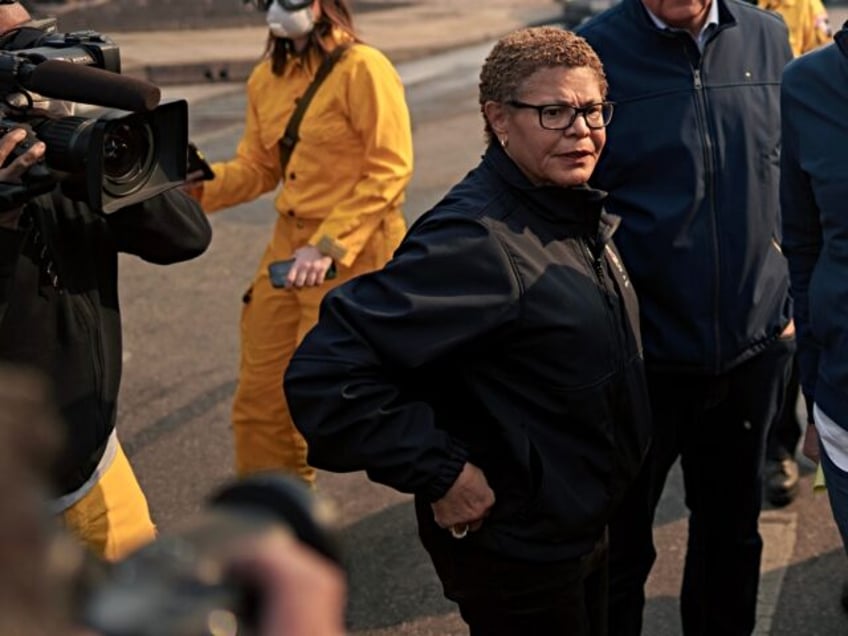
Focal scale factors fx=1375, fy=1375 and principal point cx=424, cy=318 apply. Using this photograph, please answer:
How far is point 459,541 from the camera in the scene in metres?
Answer: 2.82

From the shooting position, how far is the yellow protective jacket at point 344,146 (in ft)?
14.0

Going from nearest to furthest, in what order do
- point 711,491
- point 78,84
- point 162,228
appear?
point 78,84, point 162,228, point 711,491

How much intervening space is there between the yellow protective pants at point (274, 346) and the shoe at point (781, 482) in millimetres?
1585

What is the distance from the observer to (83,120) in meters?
2.62

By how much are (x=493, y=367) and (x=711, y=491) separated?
3.92 feet

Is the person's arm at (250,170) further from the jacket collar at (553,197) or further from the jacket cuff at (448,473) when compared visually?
the jacket cuff at (448,473)

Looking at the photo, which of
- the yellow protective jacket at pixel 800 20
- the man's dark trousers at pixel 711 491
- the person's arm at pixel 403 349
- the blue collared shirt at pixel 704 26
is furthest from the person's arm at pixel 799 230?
the yellow protective jacket at pixel 800 20

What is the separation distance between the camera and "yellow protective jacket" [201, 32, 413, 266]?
168 inches

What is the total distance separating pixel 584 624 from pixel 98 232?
1336 mm

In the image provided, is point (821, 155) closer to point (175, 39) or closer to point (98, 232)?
point (98, 232)

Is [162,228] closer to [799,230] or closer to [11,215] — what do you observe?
[11,215]

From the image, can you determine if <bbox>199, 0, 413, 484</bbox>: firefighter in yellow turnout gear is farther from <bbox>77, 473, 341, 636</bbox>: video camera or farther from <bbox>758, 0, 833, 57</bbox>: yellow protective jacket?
<bbox>77, 473, 341, 636</bbox>: video camera

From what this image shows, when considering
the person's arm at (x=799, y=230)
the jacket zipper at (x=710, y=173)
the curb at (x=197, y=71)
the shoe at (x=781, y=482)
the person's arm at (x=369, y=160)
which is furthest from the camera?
the curb at (x=197, y=71)

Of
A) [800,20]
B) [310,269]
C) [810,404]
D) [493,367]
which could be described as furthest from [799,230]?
[800,20]
